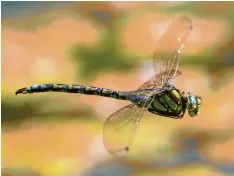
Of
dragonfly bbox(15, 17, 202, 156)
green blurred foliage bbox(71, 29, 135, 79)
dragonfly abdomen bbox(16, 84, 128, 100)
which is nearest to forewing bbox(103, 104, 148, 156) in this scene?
dragonfly bbox(15, 17, 202, 156)

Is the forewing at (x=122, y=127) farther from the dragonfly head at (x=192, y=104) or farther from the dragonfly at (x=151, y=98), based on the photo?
the dragonfly head at (x=192, y=104)

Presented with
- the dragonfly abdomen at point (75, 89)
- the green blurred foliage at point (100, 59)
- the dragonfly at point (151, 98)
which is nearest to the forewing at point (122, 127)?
the dragonfly at point (151, 98)

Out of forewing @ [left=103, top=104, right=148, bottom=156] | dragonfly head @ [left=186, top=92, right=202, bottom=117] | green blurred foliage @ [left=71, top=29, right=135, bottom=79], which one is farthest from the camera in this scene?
green blurred foliage @ [left=71, top=29, right=135, bottom=79]

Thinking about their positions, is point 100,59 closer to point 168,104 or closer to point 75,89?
point 75,89

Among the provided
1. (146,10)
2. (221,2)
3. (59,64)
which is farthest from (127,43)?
(221,2)

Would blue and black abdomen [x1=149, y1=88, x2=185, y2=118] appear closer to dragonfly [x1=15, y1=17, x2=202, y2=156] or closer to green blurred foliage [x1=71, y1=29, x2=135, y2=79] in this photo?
dragonfly [x1=15, y1=17, x2=202, y2=156]

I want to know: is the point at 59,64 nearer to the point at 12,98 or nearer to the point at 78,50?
the point at 78,50

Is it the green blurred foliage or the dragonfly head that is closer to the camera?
the dragonfly head

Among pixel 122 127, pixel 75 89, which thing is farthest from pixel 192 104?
pixel 75 89
